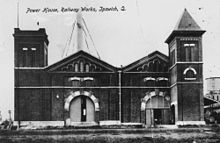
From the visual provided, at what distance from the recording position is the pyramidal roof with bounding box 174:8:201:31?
3183cm

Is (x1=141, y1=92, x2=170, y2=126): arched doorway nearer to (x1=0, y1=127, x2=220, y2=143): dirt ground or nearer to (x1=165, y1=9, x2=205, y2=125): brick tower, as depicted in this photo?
(x1=165, y1=9, x2=205, y2=125): brick tower

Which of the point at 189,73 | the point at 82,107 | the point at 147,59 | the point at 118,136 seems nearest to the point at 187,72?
the point at 189,73

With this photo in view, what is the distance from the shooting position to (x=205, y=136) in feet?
76.5

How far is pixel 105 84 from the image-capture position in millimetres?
33250

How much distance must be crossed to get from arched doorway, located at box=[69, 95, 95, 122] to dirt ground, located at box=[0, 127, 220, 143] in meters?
7.09

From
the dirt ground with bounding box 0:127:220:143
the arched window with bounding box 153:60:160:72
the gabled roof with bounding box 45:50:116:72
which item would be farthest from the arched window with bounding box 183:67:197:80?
the gabled roof with bounding box 45:50:116:72

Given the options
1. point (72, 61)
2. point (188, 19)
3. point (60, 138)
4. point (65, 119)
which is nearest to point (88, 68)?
point (72, 61)

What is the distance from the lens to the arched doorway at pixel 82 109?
108 ft

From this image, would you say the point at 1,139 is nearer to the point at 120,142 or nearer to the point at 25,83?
the point at 120,142

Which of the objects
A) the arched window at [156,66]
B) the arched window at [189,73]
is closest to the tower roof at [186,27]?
the arched window at [156,66]

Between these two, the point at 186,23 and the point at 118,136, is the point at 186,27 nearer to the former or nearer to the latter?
the point at 186,23

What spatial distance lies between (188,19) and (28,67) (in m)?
13.5

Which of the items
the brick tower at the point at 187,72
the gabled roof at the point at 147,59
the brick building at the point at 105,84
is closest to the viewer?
the brick tower at the point at 187,72

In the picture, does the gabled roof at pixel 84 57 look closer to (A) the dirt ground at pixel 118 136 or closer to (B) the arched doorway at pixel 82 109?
(B) the arched doorway at pixel 82 109
